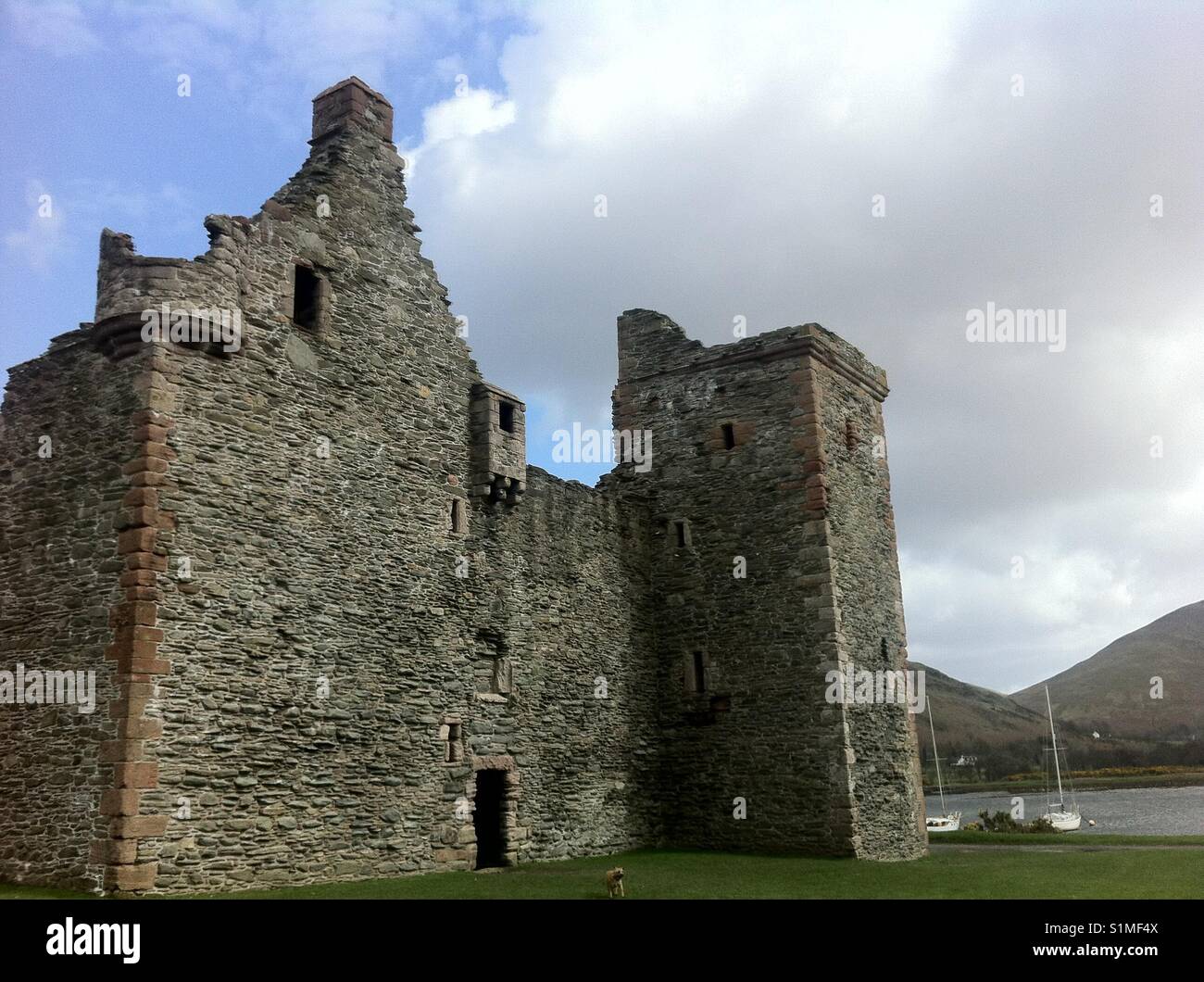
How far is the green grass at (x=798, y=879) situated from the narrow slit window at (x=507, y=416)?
775 centimetres

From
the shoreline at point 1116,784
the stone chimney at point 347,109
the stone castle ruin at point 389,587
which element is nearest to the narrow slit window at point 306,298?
the stone castle ruin at point 389,587

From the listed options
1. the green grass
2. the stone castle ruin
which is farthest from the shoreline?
the green grass

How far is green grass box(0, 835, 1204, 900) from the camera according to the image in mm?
14227

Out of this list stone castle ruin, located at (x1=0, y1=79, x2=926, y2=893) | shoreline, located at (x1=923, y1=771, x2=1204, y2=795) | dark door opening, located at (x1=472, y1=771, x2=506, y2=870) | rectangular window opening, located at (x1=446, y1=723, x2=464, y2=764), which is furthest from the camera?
shoreline, located at (x1=923, y1=771, x2=1204, y2=795)

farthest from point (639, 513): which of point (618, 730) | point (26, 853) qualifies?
point (26, 853)

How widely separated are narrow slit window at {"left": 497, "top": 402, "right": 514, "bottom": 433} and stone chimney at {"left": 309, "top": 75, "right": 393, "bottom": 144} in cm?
509

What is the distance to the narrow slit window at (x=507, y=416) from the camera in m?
19.5

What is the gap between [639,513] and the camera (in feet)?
78.0

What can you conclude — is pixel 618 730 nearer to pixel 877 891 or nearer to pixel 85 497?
pixel 877 891

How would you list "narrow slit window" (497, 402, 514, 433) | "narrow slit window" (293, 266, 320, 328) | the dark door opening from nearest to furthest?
Result: "narrow slit window" (293, 266, 320, 328), the dark door opening, "narrow slit window" (497, 402, 514, 433)

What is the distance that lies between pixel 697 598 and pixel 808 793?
186 inches

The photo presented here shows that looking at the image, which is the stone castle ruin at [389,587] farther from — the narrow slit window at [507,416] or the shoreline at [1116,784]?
the shoreline at [1116,784]

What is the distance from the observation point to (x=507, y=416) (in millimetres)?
19625

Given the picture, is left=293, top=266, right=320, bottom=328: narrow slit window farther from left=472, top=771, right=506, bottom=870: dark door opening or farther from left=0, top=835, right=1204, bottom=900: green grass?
left=0, top=835, right=1204, bottom=900: green grass
